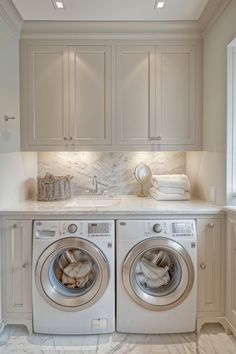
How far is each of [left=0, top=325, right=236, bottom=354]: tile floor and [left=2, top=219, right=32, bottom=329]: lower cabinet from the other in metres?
0.15

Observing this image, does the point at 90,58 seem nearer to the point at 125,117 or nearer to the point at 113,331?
the point at 125,117

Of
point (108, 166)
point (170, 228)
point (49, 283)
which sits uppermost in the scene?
point (108, 166)

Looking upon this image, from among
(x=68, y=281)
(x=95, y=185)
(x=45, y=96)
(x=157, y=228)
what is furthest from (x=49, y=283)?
(x=45, y=96)

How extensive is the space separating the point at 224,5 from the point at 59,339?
9.49ft

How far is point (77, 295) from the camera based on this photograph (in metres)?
2.41

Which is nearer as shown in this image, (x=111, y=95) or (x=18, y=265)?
(x=18, y=265)

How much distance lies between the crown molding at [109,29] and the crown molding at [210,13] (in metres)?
0.07

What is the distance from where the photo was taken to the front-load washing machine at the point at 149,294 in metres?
2.36

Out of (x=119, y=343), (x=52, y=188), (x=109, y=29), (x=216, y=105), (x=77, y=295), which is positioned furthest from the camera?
(x=52, y=188)

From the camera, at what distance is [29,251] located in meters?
2.41

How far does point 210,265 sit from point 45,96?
2084 mm

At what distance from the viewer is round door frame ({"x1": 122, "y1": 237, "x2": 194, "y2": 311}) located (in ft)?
7.71

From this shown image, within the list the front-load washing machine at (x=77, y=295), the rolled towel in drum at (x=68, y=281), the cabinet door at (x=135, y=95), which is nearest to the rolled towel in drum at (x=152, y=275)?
the front-load washing machine at (x=77, y=295)

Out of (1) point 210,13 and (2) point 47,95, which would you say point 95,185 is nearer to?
(2) point 47,95
